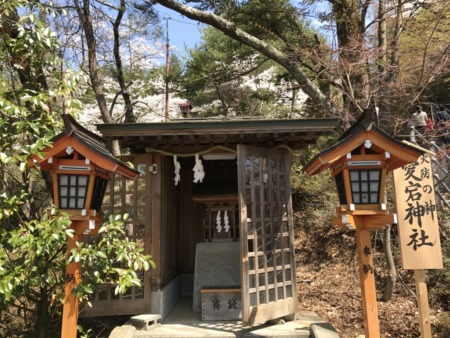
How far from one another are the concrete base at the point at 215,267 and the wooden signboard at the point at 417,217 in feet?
10.5

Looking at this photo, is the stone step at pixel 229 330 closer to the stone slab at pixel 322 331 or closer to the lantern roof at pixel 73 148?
the stone slab at pixel 322 331

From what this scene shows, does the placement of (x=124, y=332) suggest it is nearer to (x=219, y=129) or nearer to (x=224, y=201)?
(x=224, y=201)

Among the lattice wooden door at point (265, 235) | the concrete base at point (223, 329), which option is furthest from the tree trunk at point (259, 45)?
the concrete base at point (223, 329)

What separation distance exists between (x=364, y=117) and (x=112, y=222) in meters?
3.49

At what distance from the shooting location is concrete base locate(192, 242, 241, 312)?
6957 mm

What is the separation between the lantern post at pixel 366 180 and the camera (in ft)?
14.6

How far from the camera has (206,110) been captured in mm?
22297

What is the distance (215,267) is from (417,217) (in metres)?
3.90

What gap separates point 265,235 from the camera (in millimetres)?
5988

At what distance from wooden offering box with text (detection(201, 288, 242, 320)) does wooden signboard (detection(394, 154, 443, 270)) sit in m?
2.95

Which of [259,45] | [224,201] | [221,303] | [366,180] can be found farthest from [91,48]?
[366,180]

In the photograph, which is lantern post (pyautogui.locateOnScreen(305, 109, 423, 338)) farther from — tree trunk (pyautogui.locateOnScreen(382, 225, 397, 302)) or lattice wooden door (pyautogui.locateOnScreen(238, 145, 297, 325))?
tree trunk (pyautogui.locateOnScreen(382, 225, 397, 302))

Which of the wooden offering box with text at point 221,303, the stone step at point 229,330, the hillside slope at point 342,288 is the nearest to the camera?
the stone step at point 229,330

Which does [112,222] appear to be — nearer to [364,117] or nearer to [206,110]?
[364,117]
